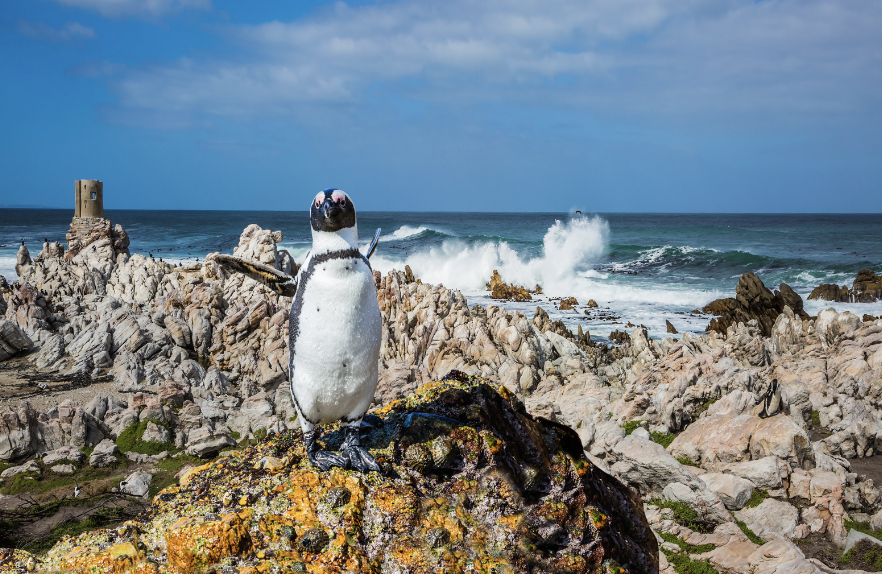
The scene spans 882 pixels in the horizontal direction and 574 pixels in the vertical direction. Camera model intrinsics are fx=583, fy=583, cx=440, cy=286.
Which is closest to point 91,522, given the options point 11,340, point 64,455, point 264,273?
point 64,455

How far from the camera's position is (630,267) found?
54375mm

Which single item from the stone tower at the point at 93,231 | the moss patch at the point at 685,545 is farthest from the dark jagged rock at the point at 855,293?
the stone tower at the point at 93,231

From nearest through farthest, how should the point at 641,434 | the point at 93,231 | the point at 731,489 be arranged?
the point at 731,489
the point at 641,434
the point at 93,231

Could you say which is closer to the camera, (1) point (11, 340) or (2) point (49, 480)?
(2) point (49, 480)

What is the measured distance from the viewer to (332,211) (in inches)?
172

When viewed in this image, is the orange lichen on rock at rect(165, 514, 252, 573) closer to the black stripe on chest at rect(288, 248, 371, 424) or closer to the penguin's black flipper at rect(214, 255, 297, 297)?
the black stripe on chest at rect(288, 248, 371, 424)

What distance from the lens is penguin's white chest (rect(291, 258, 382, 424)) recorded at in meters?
4.51

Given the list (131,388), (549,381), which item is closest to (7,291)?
(131,388)

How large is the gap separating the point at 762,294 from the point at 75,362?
2612 centimetres

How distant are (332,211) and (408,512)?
2194mm

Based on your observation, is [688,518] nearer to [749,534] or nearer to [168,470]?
[749,534]

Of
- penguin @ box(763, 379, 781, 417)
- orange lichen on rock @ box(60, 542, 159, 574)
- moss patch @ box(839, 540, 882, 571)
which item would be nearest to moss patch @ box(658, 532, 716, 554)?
moss patch @ box(839, 540, 882, 571)

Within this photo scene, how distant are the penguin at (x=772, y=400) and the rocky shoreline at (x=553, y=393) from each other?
5.9 inches

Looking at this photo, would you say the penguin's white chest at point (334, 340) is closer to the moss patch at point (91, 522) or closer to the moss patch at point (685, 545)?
the moss patch at point (685, 545)
